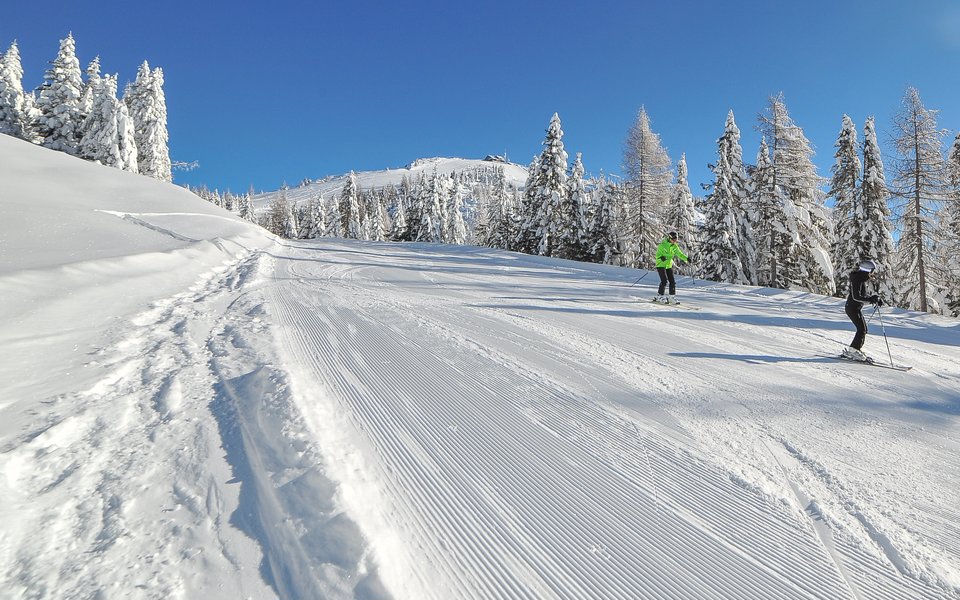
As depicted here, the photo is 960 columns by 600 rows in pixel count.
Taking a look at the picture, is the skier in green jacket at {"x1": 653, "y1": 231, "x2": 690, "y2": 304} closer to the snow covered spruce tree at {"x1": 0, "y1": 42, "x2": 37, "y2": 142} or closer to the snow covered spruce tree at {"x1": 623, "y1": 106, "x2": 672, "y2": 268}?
the snow covered spruce tree at {"x1": 623, "y1": 106, "x2": 672, "y2": 268}

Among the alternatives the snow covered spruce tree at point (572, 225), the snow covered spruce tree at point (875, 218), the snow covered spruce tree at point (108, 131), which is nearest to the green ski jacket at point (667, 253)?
the snow covered spruce tree at point (875, 218)

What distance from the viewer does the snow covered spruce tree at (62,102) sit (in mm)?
34469

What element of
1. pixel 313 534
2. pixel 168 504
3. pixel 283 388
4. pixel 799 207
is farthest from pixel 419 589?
pixel 799 207

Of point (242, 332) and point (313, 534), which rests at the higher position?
point (242, 332)

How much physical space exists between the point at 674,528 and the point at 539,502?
78 cm

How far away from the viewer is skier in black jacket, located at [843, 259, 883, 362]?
19.5ft

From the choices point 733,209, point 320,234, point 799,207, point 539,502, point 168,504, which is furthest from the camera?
point 320,234

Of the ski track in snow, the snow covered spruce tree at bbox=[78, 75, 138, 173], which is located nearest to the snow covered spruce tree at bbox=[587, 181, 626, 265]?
the ski track in snow

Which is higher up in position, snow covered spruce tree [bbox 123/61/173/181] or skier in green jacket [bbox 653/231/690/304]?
snow covered spruce tree [bbox 123/61/173/181]

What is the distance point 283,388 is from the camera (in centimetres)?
374

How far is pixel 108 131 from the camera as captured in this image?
3394cm

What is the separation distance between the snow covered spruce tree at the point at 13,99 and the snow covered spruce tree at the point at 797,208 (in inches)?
2175

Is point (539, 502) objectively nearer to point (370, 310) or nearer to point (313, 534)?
point (313, 534)

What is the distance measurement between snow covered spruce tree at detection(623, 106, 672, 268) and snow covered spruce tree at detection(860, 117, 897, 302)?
9.77 metres
